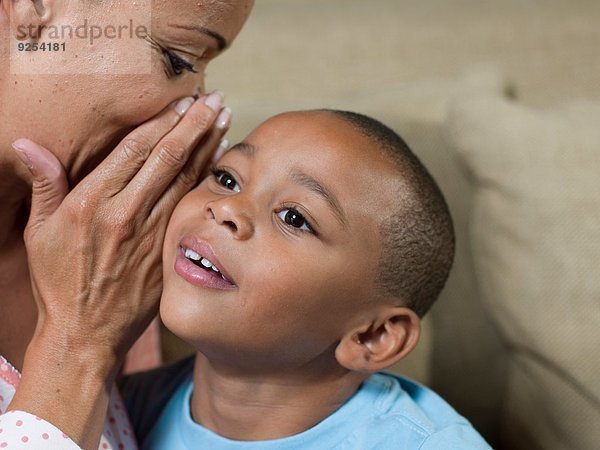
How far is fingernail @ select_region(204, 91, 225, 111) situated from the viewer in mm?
1231

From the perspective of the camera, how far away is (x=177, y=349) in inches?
65.2

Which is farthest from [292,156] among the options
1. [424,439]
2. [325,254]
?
[424,439]

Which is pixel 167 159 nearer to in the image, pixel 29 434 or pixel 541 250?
pixel 29 434

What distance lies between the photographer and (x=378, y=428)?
1206 mm

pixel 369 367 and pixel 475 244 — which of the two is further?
pixel 475 244

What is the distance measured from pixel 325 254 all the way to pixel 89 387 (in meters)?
0.36

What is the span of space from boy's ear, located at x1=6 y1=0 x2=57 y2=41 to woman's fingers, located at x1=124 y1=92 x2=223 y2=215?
0.73ft

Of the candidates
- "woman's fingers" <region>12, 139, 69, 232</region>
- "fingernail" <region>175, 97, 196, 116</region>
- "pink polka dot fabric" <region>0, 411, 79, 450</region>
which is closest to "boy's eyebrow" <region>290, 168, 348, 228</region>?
"fingernail" <region>175, 97, 196, 116</region>

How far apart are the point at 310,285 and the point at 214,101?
1.03 ft

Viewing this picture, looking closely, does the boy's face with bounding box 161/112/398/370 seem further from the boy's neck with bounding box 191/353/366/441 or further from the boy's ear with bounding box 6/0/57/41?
the boy's ear with bounding box 6/0/57/41

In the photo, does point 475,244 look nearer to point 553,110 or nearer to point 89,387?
point 553,110

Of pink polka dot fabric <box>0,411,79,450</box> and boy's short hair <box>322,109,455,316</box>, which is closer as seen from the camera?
pink polka dot fabric <box>0,411,79,450</box>

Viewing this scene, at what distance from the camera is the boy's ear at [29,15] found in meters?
1.12

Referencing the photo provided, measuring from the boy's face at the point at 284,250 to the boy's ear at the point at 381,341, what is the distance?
20 millimetres
